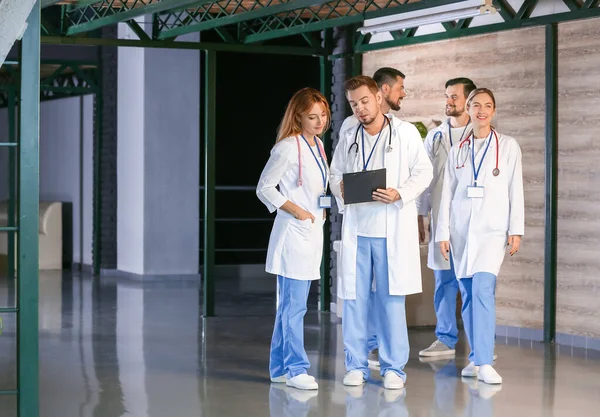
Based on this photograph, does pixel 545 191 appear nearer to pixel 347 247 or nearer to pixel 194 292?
pixel 347 247

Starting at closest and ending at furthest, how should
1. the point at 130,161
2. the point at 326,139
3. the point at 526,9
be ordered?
the point at 526,9, the point at 326,139, the point at 130,161

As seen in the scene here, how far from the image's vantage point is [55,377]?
709cm

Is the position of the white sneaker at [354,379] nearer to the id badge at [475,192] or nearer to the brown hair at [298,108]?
the id badge at [475,192]

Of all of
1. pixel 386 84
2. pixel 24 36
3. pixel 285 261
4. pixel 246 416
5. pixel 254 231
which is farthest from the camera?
pixel 254 231

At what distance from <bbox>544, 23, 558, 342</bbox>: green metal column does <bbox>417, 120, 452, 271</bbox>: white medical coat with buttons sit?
1198mm

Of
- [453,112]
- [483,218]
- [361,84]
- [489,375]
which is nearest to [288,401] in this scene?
[489,375]

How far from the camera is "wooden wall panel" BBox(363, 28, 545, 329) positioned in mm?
8922

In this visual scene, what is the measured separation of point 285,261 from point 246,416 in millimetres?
1019

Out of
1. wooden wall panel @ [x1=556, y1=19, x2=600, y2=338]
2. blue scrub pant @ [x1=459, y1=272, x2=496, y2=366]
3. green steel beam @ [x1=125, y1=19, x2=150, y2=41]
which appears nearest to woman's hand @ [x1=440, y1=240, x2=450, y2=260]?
blue scrub pant @ [x1=459, y1=272, x2=496, y2=366]

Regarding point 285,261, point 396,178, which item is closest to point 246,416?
point 285,261

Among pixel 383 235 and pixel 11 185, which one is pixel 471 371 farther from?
pixel 11 185

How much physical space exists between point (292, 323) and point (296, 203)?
681 mm

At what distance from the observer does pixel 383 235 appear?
6578 mm

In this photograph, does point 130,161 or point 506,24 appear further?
point 130,161
